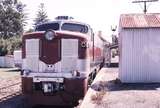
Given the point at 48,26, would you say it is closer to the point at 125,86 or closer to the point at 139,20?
the point at 125,86

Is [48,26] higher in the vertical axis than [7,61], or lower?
higher

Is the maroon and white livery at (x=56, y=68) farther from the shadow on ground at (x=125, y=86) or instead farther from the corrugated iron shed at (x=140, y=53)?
the corrugated iron shed at (x=140, y=53)

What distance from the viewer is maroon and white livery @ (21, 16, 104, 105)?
13820mm

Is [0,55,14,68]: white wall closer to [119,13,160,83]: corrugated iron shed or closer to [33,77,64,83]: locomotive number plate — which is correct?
[119,13,160,83]: corrugated iron shed

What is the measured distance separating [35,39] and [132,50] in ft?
20.6

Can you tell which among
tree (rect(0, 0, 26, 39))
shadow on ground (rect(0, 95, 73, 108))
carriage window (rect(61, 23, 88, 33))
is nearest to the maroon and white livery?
shadow on ground (rect(0, 95, 73, 108))

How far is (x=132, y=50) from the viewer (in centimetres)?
1916

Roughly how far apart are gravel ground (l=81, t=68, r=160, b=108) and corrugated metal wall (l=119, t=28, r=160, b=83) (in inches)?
36.5

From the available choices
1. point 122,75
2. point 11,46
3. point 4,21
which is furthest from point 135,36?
point 4,21

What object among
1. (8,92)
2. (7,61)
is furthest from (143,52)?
(7,61)

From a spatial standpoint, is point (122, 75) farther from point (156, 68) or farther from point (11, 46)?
point (11, 46)

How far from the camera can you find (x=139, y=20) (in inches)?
806

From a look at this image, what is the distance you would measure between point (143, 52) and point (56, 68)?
20.5 ft

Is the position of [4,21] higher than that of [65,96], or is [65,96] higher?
[4,21]
